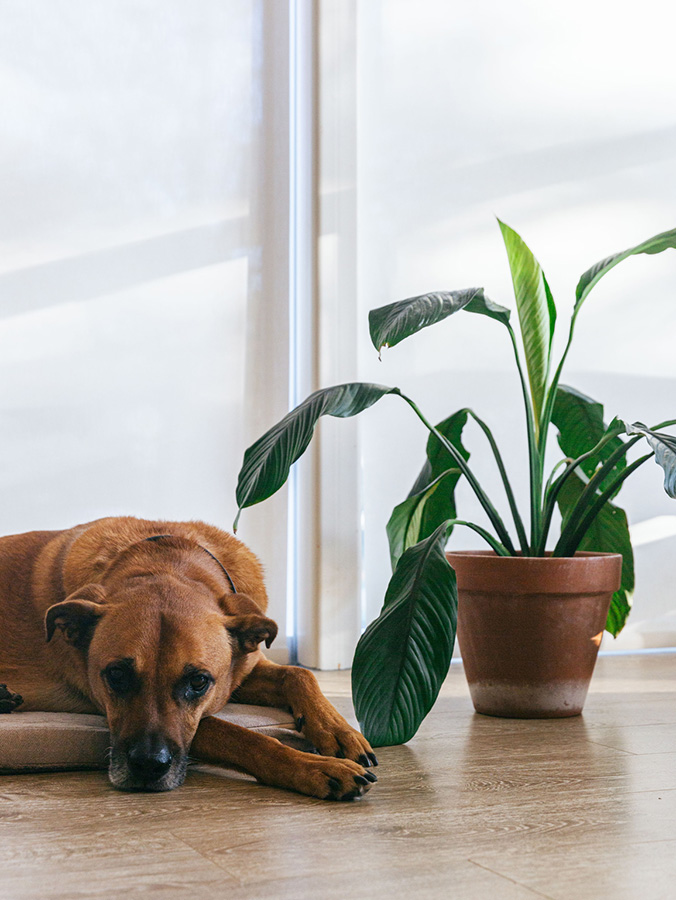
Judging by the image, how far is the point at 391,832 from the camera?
1224 mm

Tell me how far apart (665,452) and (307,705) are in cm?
77

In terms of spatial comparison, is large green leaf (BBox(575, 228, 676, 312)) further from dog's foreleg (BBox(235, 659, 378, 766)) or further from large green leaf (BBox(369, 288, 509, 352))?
dog's foreleg (BBox(235, 659, 378, 766))

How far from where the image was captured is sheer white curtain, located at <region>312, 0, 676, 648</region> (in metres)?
2.84

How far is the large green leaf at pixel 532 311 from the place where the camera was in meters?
2.16

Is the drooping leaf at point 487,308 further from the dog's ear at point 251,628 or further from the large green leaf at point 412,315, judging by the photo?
the dog's ear at point 251,628

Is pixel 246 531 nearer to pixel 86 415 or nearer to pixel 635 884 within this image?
pixel 86 415

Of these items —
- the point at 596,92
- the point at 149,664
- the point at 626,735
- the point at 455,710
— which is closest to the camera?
the point at 149,664

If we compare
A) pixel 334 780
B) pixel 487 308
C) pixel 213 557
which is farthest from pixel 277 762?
pixel 487 308

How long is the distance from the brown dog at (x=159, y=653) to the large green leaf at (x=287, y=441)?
151 mm

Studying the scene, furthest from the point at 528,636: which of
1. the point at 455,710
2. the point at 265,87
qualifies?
the point at 265,87

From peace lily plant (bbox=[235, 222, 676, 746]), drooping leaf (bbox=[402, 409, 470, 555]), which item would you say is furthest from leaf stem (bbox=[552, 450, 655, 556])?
drooping leaf (bbox=[402, 409, 470, 555])

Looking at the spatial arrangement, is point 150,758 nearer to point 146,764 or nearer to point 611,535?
point 146,764

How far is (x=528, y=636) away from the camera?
200 centimetres

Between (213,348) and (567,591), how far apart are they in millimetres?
1258
